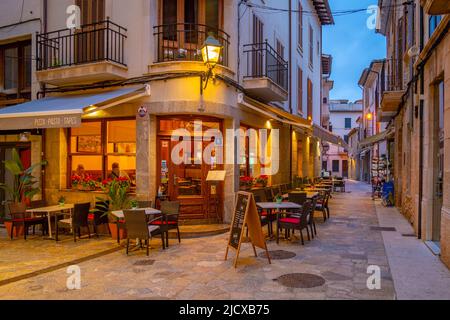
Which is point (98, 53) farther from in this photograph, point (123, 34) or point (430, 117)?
point (430, 117)

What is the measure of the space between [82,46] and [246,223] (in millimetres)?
7470

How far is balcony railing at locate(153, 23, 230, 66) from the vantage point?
425 inches

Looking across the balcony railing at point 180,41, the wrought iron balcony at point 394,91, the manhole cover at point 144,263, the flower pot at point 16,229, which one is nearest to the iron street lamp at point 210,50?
the balcony railing at point 180,41

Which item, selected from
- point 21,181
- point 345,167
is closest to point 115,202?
point 21,181

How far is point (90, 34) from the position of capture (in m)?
11.1

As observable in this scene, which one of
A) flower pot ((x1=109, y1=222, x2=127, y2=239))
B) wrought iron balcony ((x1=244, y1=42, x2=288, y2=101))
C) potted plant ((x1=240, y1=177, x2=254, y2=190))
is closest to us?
flower pot ((x1=109, y1=222, x2=127, y2=239))

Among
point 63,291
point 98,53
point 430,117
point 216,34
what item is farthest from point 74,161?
point 430,117

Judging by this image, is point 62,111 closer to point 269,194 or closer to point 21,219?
point 21,219

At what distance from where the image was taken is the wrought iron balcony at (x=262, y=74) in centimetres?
1223

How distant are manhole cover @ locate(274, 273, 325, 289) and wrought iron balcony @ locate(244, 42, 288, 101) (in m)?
7.13

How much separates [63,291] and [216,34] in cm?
814

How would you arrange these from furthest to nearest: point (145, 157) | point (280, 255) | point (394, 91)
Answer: point (394, 91) < point (145, 157) < point (280, 255)

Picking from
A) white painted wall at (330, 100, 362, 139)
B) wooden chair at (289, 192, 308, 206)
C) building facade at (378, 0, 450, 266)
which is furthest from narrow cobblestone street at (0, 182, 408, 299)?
white painted wall at (330, 100, 362, 139)

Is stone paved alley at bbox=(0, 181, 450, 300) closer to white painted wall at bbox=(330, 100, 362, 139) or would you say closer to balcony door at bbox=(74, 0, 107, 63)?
balcony door at bbox=(74, 0, 107, 63)
